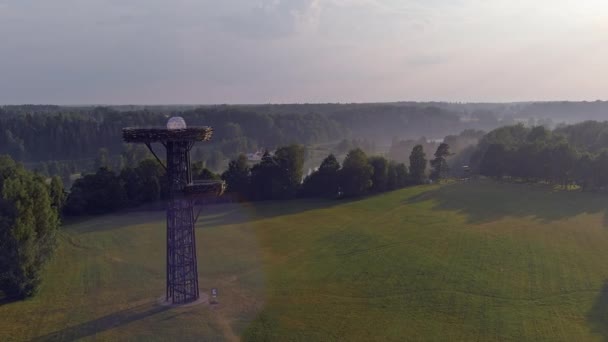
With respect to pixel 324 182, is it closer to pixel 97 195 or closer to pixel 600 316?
pixel 97 195

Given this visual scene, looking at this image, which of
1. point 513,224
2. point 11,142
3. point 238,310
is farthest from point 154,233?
point 11,142

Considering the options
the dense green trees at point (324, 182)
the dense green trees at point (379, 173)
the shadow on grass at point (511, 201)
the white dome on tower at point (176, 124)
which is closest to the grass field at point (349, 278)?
the shadow on grass at point (511, 201)

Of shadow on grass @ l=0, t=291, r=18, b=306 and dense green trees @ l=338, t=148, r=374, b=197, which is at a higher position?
dense green trees @ l=338, t=148, r=374, b=197

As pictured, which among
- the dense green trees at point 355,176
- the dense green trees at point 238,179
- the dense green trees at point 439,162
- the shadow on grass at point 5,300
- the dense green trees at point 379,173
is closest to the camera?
the shadow on grass at point 5,300

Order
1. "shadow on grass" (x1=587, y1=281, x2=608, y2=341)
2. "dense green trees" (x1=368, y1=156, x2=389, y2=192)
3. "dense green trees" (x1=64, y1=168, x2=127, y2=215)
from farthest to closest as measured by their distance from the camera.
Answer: "dense green trees" (x1=368, y1=156, x2=389, y2=192) → "dense green trees" (x1=64, y1=168, x2=127, y2=215) → "shadow on grass" (x1=587, y1=281, x2=608, y2=341)

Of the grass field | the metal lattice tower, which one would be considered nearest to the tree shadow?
the grass field

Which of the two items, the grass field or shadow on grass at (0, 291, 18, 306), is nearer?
the grass field

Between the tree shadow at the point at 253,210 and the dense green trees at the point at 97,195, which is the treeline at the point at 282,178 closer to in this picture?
the dense green trees at the point at 97,195

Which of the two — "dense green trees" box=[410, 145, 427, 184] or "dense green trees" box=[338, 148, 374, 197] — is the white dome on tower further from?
"dense green trees" box=[410, 145, 427, 184]

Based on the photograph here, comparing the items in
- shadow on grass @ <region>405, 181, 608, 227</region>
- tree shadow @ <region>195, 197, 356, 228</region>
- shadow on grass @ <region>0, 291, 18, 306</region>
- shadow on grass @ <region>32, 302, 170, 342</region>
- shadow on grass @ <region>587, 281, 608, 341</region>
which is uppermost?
shadow on grass @ <region>405, 181, 608, 227</region>
